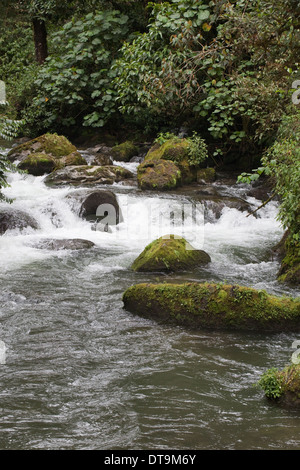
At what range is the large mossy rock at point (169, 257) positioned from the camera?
8125 millimetres

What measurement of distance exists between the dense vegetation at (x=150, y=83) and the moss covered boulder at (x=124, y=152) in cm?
96

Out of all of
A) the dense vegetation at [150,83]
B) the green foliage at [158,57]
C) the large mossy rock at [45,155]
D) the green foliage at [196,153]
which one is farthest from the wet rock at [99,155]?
the green foliage at [196,153]

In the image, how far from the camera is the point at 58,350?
5.38m

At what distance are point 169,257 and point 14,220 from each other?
3.68m

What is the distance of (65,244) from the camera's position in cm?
945

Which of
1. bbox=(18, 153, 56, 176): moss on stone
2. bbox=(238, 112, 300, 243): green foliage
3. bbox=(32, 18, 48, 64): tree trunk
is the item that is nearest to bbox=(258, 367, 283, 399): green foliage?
bbox=(238, 112, 300, 243): green foliage

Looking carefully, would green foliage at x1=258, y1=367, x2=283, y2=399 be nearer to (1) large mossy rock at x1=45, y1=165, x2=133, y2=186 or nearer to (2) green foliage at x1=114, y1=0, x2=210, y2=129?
(1) large mossy rock at x1=45, y1=165, x2=133, y2=186

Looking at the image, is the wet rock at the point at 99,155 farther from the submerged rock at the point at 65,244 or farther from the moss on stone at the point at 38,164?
the submerged rock at the point at 65,244

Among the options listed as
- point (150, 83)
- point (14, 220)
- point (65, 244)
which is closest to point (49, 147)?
point (150, 83)

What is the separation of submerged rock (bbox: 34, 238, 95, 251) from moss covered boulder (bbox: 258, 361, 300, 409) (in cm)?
555

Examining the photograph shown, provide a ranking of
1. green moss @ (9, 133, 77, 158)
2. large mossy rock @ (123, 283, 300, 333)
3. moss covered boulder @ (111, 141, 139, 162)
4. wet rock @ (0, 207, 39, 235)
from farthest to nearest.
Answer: moss covered boulder @ (111, 141, 139, 162), green moss @ (9, 133, 77, 158), wet rock @ (0, 207, 39, 235), large mossy rock @ (123, 283, 300, 333)

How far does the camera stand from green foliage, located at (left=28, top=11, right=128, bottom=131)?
55.9 ft
